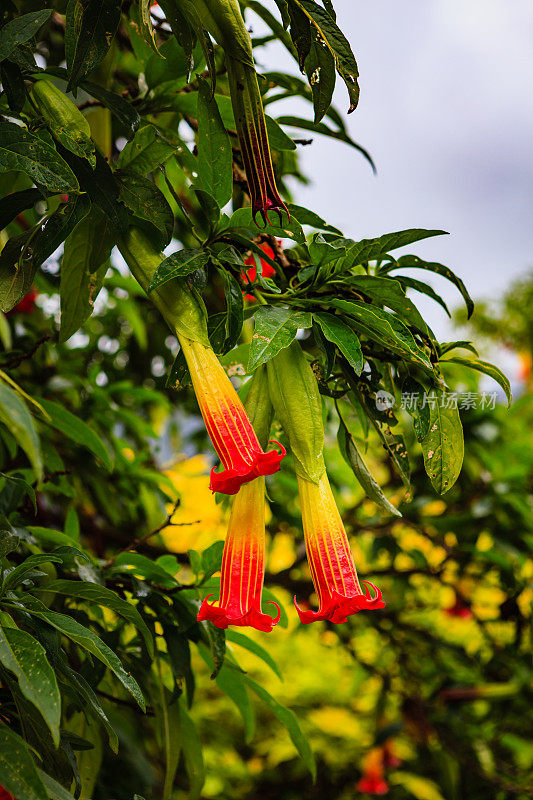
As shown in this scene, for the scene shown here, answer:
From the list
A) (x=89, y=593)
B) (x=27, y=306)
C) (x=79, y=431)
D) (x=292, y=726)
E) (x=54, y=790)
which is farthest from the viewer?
(x=27, y=306)

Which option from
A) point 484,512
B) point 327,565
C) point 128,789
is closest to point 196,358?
point 327,565

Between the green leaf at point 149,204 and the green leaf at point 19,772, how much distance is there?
0.38m

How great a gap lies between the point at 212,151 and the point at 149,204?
0.22ft

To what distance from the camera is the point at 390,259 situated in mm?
634

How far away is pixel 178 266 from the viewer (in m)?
0.52

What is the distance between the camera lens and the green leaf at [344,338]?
1.77 feet

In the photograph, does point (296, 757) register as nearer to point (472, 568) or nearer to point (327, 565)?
point (472, 568)

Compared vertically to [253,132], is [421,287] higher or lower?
lower

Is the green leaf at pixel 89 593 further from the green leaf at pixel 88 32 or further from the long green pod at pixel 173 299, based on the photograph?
the green leaf at pixel 88 32

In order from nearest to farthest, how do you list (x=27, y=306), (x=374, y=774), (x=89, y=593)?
(x=89, y=593) < (x=27, y=306) < (x=374, y=774)

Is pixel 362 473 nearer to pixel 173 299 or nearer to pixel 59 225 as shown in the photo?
pixel 173 299

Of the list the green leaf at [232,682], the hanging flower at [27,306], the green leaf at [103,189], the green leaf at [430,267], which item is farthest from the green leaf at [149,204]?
the hanging flower at [27,306]

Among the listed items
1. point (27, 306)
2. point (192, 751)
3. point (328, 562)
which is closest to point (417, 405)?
point (328, 562)

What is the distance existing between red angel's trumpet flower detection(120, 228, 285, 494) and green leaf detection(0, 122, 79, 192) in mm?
85
